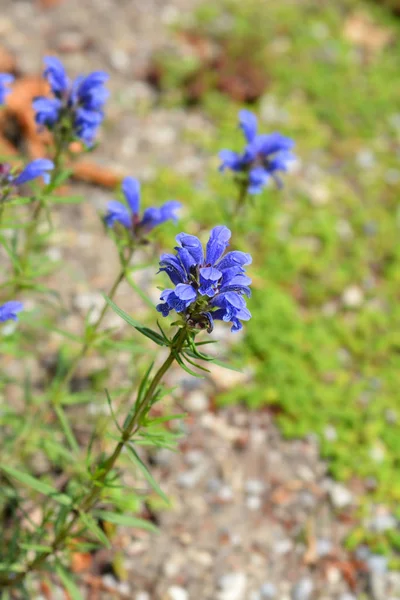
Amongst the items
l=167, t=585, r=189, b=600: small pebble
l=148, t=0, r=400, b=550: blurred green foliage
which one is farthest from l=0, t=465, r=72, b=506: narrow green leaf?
l=148, t=0, r=400, b=550: blurred green foliage

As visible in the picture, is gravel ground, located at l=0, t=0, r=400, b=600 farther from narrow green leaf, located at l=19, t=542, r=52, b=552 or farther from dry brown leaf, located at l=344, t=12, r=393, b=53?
dry brown leaf, located at l=344, t=12, r=393, b=53

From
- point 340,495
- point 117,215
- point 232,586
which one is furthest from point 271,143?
point 232,586

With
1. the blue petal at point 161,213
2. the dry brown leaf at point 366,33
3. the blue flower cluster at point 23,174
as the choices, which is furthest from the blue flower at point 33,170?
the dry brown leaf at point 366,33

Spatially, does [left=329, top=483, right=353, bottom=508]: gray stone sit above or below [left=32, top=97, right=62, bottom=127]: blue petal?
below

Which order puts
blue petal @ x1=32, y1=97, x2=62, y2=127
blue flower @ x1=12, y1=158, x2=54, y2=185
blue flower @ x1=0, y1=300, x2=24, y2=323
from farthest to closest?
blue petal @ x1=32, y1=97, x2=62, y2=127 < blue flower @ x1=12, y1=158, x2=54, y2=185 < blue flower @ x1=0, y1=300, x2=24, y2=323

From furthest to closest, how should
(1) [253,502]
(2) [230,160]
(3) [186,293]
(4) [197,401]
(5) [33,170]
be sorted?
(4) [197,401]
(1) [253,502]
(2) [230,160]
(5) [33,170]
(3) [186,293]

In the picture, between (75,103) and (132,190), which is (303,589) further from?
(75,103)

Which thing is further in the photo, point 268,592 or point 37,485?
point 268,592

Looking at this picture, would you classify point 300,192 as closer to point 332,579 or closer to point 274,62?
point 274,62
